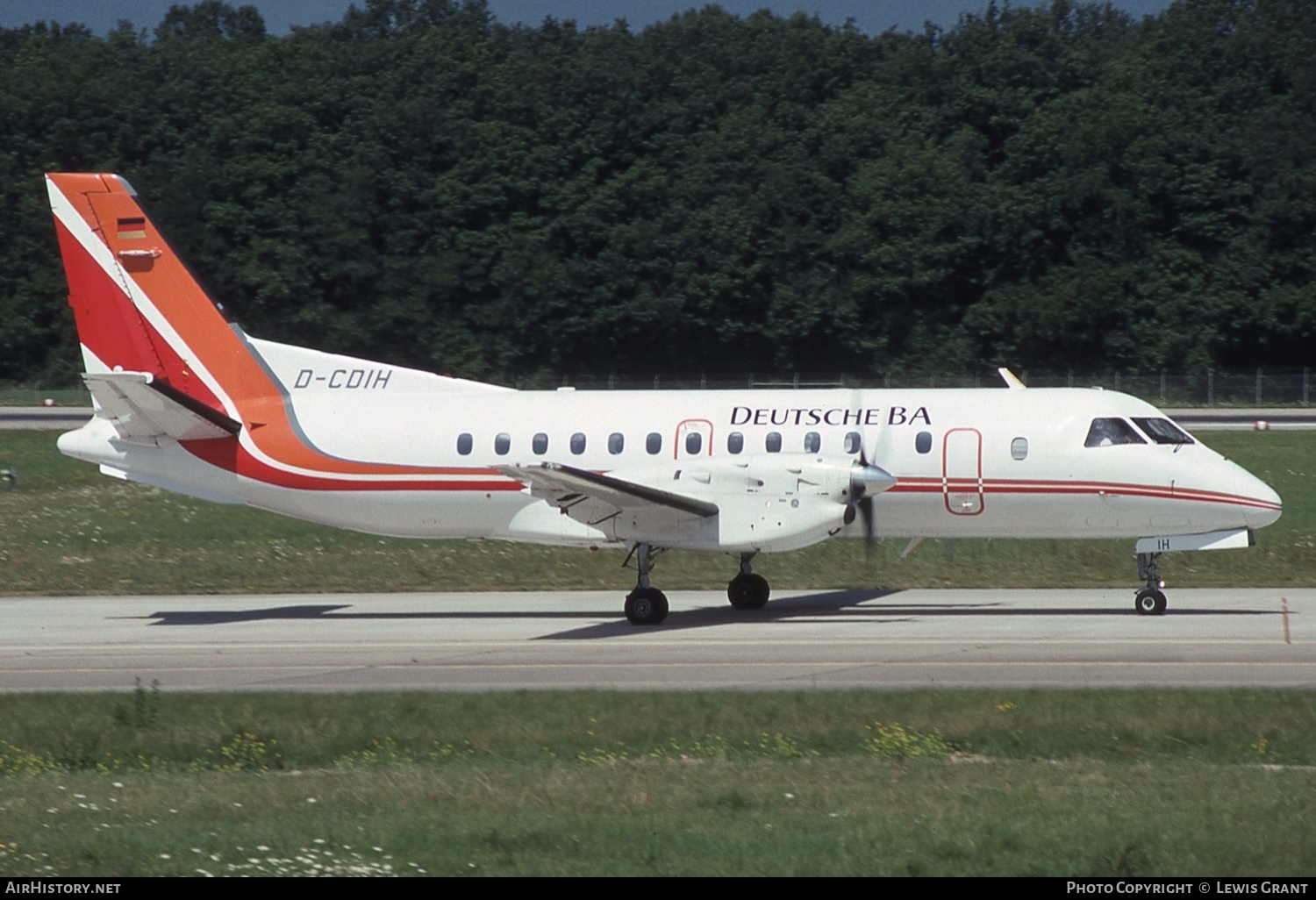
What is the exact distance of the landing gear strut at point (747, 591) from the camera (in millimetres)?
22969

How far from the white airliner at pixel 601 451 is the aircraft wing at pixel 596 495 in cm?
4

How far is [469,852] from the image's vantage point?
9.59 metres

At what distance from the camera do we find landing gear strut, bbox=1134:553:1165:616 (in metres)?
21.1

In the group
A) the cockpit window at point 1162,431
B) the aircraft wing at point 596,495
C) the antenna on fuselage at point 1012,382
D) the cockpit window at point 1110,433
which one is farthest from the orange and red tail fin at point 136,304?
the cockpit window at point 1162,431

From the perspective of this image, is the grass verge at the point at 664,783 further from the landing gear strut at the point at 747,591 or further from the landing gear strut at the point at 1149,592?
the landing gear strut at the point at 747,591

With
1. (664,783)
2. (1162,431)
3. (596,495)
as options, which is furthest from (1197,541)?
(664,783)

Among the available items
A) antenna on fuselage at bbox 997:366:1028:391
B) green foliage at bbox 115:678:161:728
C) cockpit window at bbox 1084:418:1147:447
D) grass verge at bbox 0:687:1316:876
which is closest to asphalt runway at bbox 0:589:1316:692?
grass verge at bbox 0:687:1316:876

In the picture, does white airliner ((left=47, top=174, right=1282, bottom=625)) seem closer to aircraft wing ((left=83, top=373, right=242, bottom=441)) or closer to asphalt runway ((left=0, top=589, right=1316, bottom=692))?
aircraft wing ((left=83, top=373, right=242, bottom=441))

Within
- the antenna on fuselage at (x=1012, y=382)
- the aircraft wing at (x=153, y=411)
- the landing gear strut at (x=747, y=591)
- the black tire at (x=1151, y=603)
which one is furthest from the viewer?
the antenna on fuselage at (x=1012, y=382)

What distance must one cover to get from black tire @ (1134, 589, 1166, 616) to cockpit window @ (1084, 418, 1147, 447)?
7.09 ft

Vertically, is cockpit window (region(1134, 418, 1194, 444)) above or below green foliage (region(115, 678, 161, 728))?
above

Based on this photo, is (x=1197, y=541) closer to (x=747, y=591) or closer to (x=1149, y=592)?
(x=1149, y=592)

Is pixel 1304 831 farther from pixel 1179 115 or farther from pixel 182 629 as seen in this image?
pixel 1179 115
